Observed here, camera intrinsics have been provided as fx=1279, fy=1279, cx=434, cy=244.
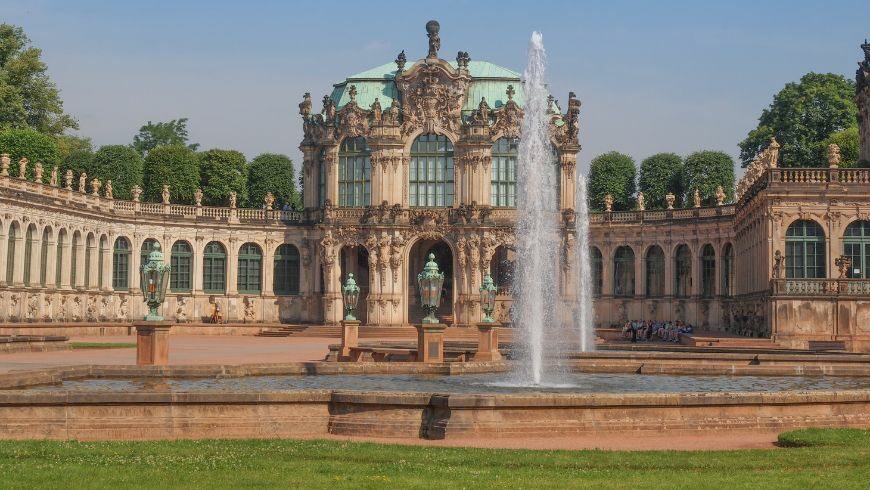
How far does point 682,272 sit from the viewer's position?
79812mm

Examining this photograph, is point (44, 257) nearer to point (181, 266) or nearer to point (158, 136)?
point (181, 266)

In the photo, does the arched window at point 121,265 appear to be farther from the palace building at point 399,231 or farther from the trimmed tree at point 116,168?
the trimmed tree at point 116,168

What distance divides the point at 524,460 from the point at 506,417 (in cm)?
258

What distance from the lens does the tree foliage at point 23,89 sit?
9012 centimetres

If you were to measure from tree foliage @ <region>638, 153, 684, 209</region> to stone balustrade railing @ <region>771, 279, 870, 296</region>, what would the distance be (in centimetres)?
3963

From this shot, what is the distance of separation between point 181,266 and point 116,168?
13459 mm

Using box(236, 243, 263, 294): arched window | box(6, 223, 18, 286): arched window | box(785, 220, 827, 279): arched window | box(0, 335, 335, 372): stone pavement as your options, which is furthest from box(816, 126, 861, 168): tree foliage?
box(6, 223, 18, 286): arched window

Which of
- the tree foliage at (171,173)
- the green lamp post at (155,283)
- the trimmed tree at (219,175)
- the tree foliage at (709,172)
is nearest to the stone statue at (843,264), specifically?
the green lamp post at (155,283)

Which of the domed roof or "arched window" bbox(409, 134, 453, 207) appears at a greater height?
the domed roof

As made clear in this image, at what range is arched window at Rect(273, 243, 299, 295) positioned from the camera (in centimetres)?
8400

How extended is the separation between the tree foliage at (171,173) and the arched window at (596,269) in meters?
30.0

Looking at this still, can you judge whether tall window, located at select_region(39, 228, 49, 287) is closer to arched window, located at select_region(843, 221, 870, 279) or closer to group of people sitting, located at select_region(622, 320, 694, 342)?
group of people sitting, located at select_region(622, 320, 694, 342)

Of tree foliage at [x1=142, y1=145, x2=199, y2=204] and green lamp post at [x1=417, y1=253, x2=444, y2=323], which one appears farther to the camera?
tree foliage at [x1=142, y1=145, x2=199, y2=204]

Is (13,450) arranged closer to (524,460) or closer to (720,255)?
(524,460)
